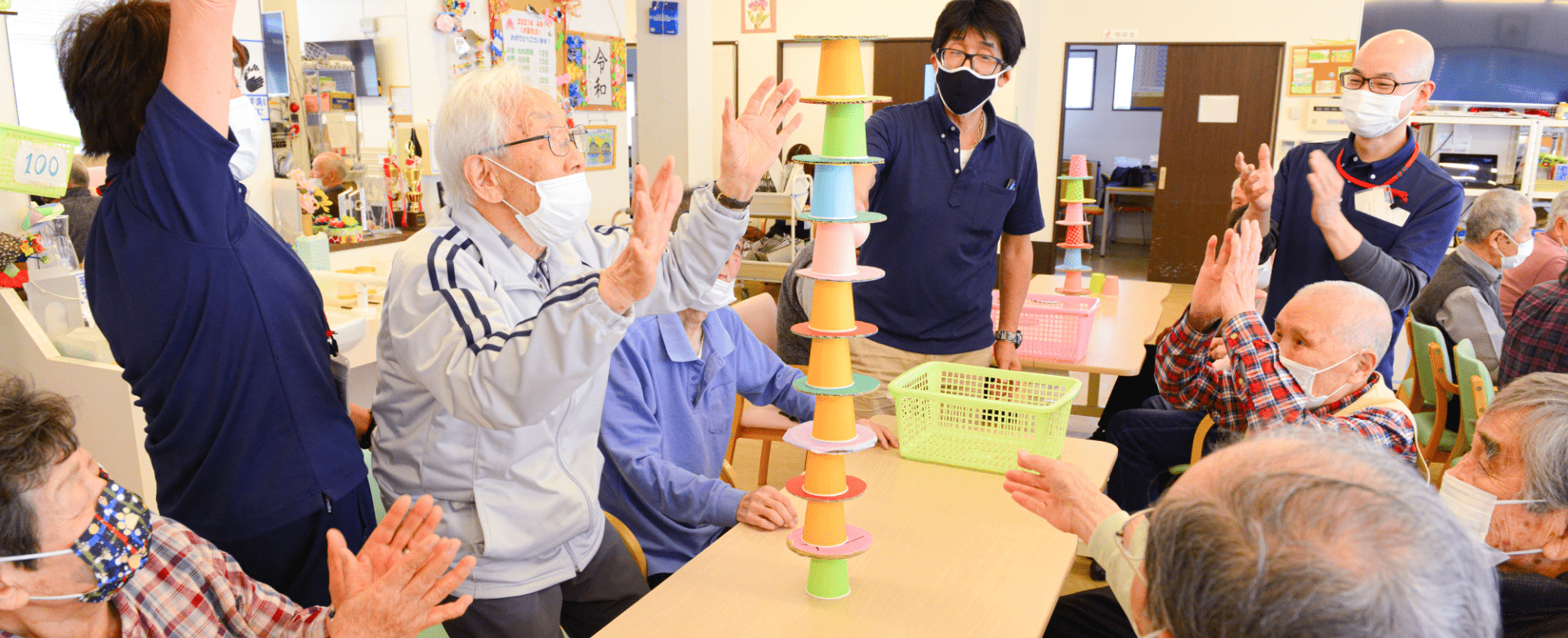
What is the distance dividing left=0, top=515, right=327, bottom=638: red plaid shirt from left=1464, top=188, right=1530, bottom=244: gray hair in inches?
178

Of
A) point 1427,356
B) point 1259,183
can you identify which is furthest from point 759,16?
point 1259,183

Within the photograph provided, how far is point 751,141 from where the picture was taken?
1.37m

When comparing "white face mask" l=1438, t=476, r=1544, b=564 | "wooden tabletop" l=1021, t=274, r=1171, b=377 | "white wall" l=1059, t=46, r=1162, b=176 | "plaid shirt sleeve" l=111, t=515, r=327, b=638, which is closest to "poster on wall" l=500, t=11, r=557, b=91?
"wooden tabletop" l=1021, t=274, r=1171, b=377

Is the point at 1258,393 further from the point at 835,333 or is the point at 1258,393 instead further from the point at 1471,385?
the point at 1471,385

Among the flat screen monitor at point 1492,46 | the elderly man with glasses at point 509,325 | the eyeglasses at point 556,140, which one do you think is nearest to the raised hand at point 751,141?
the elderly man with glasses at point 509,325

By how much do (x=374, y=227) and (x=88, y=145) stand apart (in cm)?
279

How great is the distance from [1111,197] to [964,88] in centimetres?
970

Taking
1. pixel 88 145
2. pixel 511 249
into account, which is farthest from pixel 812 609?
pixel 88 145

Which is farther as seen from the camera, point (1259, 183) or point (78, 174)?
point (78, 174)

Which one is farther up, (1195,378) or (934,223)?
(934,223)

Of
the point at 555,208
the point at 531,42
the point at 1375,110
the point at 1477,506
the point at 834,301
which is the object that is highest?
the point at 531,42

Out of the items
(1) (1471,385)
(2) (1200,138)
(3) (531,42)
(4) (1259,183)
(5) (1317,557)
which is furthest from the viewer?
(2) (1200,138)

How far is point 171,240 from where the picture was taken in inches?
53.0

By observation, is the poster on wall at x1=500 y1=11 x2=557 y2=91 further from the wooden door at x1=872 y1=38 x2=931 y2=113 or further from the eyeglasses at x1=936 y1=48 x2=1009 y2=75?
the wooden door at x1=872 y1=38 x2=931 y2=113
